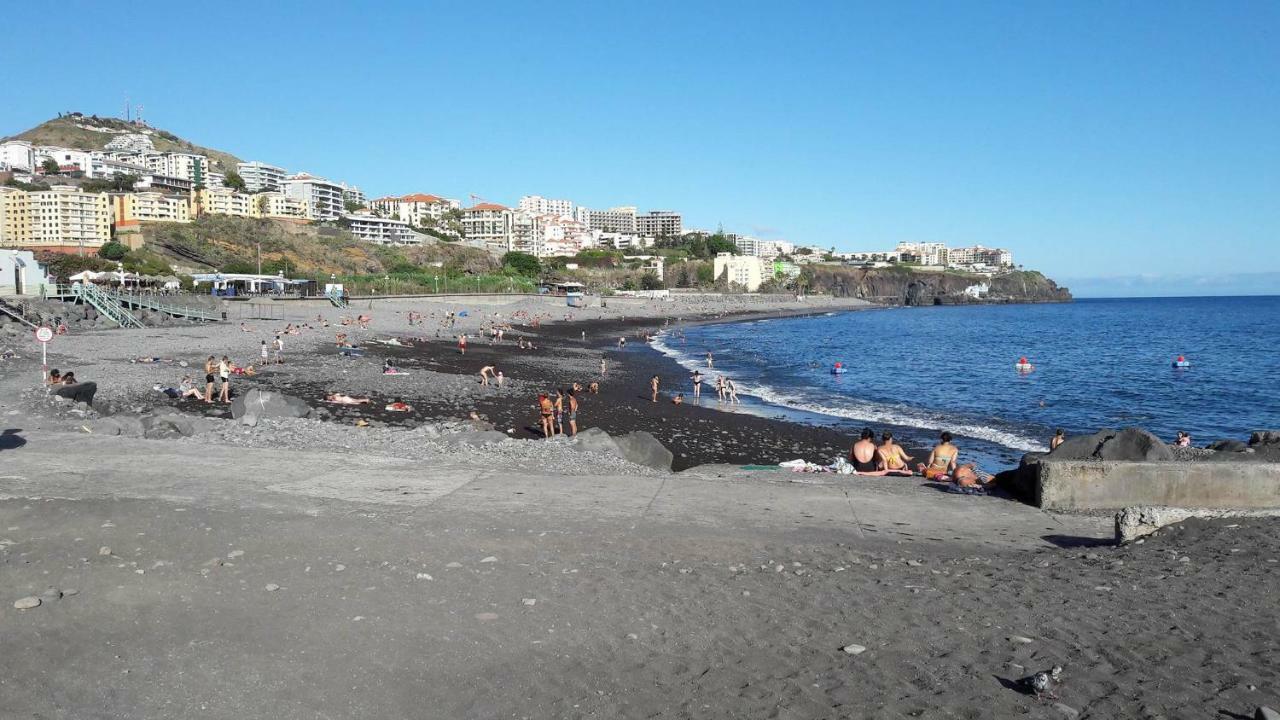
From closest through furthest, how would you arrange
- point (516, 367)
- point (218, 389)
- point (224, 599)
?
point (224, 599) < point (218, 389) < point (516, 367)

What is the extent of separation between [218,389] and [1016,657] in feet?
72.5

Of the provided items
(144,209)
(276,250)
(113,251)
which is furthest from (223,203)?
(113,251)

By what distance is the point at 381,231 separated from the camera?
149 meters

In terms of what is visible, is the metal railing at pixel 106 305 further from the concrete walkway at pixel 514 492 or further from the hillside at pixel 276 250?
the hillside at pixel 276 250

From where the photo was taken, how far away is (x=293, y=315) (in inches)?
2154

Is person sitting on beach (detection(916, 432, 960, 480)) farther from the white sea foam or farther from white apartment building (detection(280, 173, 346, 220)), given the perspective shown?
white apartment building (detection(280, 173, 346, 220))

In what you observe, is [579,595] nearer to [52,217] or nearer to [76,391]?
[76,391]

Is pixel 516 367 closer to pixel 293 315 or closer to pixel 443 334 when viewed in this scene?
pixel 443 334

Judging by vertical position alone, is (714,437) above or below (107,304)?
below

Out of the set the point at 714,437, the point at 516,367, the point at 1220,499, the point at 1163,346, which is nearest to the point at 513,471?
the point at 1220,499

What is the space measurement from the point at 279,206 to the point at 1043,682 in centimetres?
15697

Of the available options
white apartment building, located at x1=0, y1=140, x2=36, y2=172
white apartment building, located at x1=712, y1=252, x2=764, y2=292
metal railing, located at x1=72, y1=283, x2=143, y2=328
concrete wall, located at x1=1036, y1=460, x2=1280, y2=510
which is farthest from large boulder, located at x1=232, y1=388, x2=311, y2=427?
white apartment building, located at x1=0, y1=140, x2=36, y2=172

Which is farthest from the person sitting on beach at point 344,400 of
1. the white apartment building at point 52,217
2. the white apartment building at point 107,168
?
the white apartment building at point 107,168

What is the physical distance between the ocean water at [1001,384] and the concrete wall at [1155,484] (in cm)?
964
